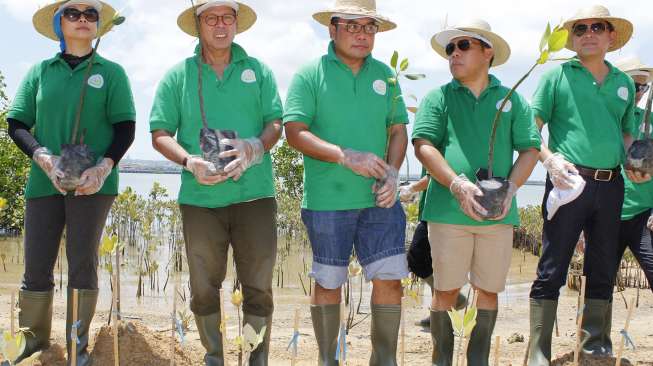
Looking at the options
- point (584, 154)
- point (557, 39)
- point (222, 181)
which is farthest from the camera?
point (584, 154)

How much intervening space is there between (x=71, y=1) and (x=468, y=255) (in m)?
2.19

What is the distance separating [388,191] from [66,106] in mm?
1565

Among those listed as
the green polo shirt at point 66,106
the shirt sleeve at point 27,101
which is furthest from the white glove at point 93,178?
the shirt sleeve at point 27,101

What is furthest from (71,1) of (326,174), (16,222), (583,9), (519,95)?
(16,222)

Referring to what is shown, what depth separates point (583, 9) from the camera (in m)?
3.54

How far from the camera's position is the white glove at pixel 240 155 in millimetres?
2854

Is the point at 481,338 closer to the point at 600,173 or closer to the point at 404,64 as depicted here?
the point at 600,173

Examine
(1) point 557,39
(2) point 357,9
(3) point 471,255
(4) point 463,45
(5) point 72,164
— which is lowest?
(3) point 471,255

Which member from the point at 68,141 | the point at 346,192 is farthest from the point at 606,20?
the point at 68,141

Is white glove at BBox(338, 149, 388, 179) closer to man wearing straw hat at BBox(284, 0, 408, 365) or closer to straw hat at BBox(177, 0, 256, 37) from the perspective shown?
man wearing straw hat at BBox(284, 0, 408, 365)

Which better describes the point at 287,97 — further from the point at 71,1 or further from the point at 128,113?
the point at 71,1

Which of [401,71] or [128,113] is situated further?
[128,113]

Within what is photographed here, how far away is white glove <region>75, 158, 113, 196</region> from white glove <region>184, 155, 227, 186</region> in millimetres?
487

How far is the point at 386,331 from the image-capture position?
9.91 feet
